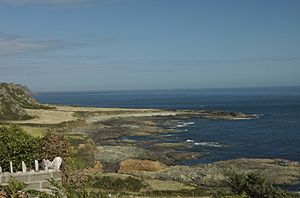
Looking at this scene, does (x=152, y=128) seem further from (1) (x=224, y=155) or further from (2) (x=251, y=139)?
(1) (x=224, y=155)

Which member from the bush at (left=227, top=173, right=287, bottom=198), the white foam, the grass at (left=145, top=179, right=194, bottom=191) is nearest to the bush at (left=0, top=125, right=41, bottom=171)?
the bush at (left=227, top=173, right=287, bottom=198)

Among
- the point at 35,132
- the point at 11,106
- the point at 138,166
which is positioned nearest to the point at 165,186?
the point at 138,166

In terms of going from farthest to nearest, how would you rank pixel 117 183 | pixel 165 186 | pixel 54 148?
pixel 165 186, pixel 117 183, pixel 54 148

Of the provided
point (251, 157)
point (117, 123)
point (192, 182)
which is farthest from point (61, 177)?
point (117, 123)

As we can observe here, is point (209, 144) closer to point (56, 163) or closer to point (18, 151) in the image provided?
point (18, 151)

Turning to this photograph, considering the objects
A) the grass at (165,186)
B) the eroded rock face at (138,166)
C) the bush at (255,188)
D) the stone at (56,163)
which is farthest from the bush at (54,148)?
the eroded rock face at (138,166)

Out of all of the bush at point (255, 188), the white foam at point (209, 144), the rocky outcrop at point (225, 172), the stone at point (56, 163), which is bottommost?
the white foam at point (209, 144)

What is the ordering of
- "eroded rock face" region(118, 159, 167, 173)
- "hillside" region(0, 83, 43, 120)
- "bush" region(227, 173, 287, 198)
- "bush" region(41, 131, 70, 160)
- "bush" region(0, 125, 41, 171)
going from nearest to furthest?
"bush" region(227, 173, 287, 198)
"bush" region(41, 131, 70, 160)
"bush" region(0, 125, 41, 171)
"eroded rock face" region(118, 159, 167, 173)
"hillside" region(0, 83, 43, 120)

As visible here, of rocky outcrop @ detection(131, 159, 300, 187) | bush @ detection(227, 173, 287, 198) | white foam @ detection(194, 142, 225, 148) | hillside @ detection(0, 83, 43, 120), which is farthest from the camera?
hillside @ detection(0, 83, 43, 120)

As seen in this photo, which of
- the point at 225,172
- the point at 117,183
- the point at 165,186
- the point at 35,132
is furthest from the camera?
the point at 35,132

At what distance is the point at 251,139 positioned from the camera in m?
90.1

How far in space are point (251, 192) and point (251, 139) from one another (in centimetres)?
6798

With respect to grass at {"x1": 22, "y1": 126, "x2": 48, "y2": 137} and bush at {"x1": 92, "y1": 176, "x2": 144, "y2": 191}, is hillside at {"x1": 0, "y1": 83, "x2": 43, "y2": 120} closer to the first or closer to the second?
grass at {"x1": 22, "y1": 126, "x2": 48, "y2": 137}

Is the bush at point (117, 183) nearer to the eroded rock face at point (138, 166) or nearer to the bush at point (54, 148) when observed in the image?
the eroded rock face at point (138, 166)
